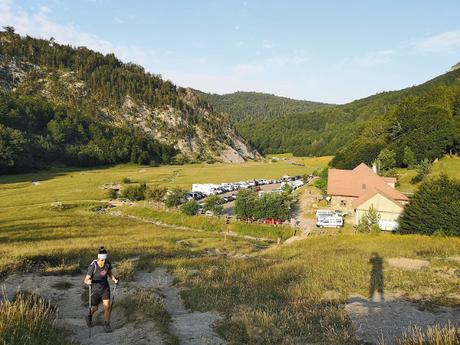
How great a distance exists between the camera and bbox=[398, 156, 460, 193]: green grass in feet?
241

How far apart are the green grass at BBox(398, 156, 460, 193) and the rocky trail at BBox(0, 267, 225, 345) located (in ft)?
210

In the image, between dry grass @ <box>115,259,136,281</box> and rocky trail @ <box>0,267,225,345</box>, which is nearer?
rocky trail @ <box>0,267,225,345</box>

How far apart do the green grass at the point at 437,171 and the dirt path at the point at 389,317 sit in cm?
6130

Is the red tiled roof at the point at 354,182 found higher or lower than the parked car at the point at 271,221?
higher

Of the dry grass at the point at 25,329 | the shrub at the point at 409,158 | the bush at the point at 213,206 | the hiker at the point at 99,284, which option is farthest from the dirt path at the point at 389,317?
the shrub at the point at 409,158

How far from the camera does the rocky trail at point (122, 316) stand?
1209 centimetres

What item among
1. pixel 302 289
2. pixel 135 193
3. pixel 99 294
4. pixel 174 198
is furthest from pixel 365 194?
pixel 99 294

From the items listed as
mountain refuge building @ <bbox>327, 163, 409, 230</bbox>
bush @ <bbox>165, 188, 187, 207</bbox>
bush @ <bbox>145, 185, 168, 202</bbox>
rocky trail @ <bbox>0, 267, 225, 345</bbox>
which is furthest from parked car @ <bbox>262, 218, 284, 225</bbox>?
rocky trail @ <bbox>0, 267, 225, 345</bbox>

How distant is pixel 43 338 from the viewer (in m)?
10.1

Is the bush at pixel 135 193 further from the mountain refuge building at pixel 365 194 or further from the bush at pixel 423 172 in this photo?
the bush at pixel 423 172

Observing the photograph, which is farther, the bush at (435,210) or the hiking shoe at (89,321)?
the bush at (435,210)

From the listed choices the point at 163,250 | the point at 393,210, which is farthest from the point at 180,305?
the point at 393,210

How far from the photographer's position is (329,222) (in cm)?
5500

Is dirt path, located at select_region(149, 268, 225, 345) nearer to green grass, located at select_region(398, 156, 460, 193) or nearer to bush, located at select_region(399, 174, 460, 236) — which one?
bush, located at select_region(399, 174, 460, 236)
